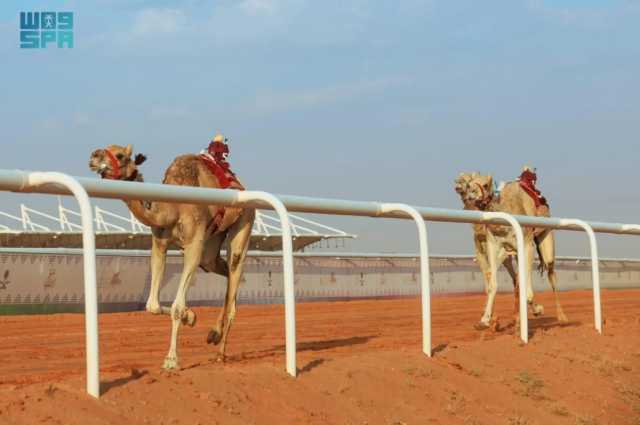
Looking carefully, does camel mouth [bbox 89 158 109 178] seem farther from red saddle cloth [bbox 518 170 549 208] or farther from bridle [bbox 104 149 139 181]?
red saddle cloth [bbox 518 170 549 208]

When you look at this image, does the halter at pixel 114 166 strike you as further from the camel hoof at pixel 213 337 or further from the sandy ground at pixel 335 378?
the camel hoof at pixel 213 337

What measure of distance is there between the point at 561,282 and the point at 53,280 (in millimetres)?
17697

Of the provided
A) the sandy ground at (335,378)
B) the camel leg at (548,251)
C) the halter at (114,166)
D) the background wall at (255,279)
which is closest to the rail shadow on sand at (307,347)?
the sandy ground at (335,378)

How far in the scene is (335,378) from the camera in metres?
8.50

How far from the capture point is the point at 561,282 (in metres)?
35.8

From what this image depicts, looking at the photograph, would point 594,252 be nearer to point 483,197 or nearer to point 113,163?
point 483,197

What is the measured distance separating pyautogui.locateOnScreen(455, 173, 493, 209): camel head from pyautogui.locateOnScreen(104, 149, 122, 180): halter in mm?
6070

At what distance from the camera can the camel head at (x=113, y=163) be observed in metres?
9.20

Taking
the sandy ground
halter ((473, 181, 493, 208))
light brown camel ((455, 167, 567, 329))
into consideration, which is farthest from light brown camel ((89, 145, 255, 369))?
halter ((473, 181, 493, 208))

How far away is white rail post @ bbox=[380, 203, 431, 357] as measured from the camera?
10.1 meters

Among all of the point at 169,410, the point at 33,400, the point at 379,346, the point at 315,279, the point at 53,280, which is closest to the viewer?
the point at 33,400

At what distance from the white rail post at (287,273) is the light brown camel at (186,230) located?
2.97 feet

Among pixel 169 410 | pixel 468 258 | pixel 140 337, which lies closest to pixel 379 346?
pixel 140 337

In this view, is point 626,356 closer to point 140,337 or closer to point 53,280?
point 140,337
